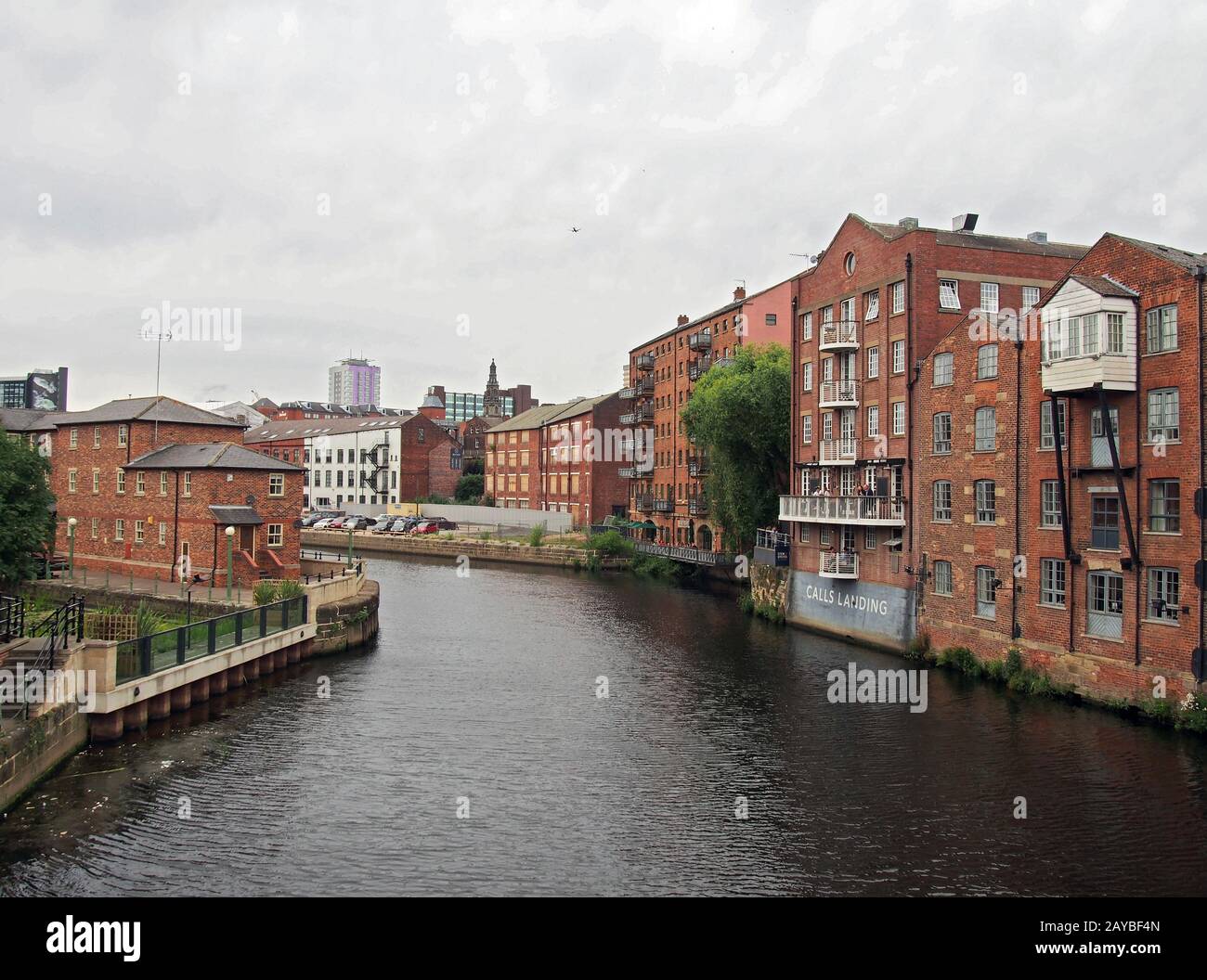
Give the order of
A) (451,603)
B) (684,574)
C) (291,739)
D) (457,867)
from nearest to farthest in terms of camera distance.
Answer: (457,867) < (291,739) < (451,603) < (684,574)

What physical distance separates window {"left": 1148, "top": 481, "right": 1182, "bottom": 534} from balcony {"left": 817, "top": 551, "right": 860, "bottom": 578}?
46.5 ft

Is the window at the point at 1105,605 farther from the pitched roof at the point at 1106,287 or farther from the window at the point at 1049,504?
the pitched roof at the point at 1106,287

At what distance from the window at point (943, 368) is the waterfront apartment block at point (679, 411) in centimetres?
2558

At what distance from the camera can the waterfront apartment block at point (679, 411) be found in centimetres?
6331

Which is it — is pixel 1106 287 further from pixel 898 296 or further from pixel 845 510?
pixel 845 510

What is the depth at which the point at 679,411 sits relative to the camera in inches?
2835

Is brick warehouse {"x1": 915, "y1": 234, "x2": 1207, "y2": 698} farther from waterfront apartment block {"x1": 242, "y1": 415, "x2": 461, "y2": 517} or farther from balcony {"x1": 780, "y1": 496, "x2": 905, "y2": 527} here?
waterfront apartment block {"x1": 242, "y1": 415, "x2": 461, "y2": 517}

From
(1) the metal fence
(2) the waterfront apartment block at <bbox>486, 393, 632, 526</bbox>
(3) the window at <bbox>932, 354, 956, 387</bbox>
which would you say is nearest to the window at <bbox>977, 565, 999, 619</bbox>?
(3) the window at <bbox>932, 354, 956, 387</bbox>

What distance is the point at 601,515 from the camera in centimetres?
8356

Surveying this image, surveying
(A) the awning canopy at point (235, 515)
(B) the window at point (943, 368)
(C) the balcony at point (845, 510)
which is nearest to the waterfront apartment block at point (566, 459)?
(C) the balcony at point (845, 510)

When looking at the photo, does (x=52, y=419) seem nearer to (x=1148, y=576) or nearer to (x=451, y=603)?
(x=451, y=603)

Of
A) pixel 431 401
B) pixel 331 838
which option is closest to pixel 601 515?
pixel 331 838

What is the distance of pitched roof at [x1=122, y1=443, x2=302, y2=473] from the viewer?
39188 millimetres
